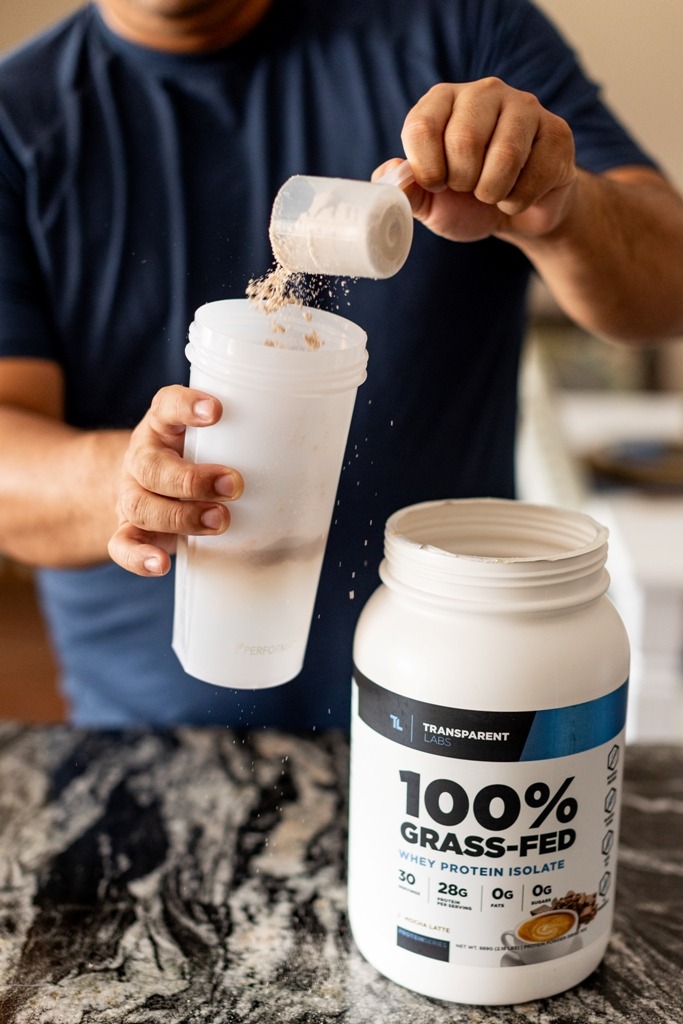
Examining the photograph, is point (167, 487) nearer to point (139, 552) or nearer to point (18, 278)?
point (139, 552)

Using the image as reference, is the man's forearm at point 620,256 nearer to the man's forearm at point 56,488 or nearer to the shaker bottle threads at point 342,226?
the shaker bottle threads at point 342,226

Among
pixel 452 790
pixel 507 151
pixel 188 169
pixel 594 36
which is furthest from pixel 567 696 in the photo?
pixel 594 36

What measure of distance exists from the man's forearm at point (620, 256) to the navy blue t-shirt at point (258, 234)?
0.06 m

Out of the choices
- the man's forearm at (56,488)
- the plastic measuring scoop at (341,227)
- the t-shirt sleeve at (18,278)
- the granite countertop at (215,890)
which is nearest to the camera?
the plastic measuring scoop at (341,227)

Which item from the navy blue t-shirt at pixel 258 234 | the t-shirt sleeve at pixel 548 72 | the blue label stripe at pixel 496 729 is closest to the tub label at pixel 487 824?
the blue label stripe at pixel 496 729

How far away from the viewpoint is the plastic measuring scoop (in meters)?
0.52

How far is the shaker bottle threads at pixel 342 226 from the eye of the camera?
1.71 ft

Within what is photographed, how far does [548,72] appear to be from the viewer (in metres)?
0.73

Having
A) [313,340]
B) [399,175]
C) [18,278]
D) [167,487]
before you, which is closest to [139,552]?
[167,487]

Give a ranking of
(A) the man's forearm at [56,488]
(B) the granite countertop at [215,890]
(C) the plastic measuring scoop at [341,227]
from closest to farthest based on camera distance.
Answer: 1. (C) the plastic measuring scoop at [341,227]
2. (B) the granite countertop at [215,890]
3. (A) the man's forearm at [56,488]

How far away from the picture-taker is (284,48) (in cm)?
82

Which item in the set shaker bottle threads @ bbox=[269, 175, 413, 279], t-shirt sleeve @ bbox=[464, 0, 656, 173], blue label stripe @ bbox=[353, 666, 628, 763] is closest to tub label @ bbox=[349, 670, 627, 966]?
blue label stripe @ bbox=[353, 666, 628, 763]

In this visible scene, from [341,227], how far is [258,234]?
0.31 feet

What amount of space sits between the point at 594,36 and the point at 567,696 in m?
0.80
